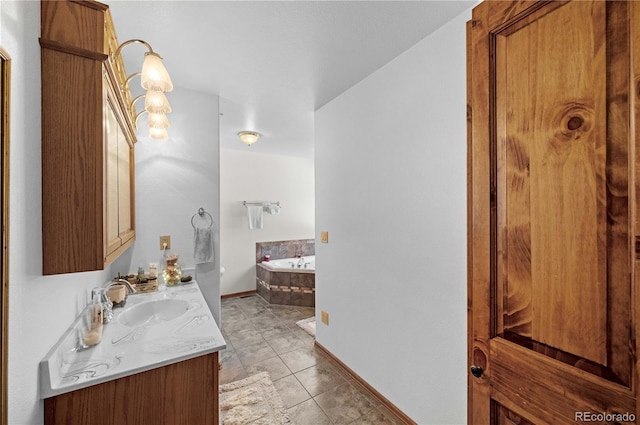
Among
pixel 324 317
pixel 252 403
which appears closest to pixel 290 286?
pixel 324 317

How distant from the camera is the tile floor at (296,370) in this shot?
188 cm

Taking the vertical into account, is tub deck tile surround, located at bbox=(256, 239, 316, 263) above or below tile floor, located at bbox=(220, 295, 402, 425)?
above

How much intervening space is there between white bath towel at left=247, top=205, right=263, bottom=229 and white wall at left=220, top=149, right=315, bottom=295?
0.47ft

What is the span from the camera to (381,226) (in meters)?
1.99

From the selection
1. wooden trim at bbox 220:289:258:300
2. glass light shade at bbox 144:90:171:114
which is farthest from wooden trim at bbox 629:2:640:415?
wooden trim at bbox 220:289:258:300

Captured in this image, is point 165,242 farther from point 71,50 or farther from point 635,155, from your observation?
point 635,155

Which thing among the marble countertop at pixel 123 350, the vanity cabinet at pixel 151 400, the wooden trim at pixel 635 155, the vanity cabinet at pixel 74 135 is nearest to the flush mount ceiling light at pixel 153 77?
the vanity cabinet at pixel 74 135

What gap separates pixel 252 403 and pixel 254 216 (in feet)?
9.81

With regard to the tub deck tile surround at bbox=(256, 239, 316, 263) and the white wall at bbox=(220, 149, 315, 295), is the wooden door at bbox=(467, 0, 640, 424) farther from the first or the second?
the white wall at bbox=(220, 149, 315, 295)

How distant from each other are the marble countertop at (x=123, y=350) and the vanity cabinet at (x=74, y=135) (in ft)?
1.25

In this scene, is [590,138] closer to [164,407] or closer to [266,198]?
[164,407]

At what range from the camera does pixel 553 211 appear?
802 millimetres

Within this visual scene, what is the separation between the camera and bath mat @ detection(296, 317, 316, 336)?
3.16 metres

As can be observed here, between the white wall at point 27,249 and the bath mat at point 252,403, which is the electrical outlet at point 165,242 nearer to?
the white wall at point 27,249
